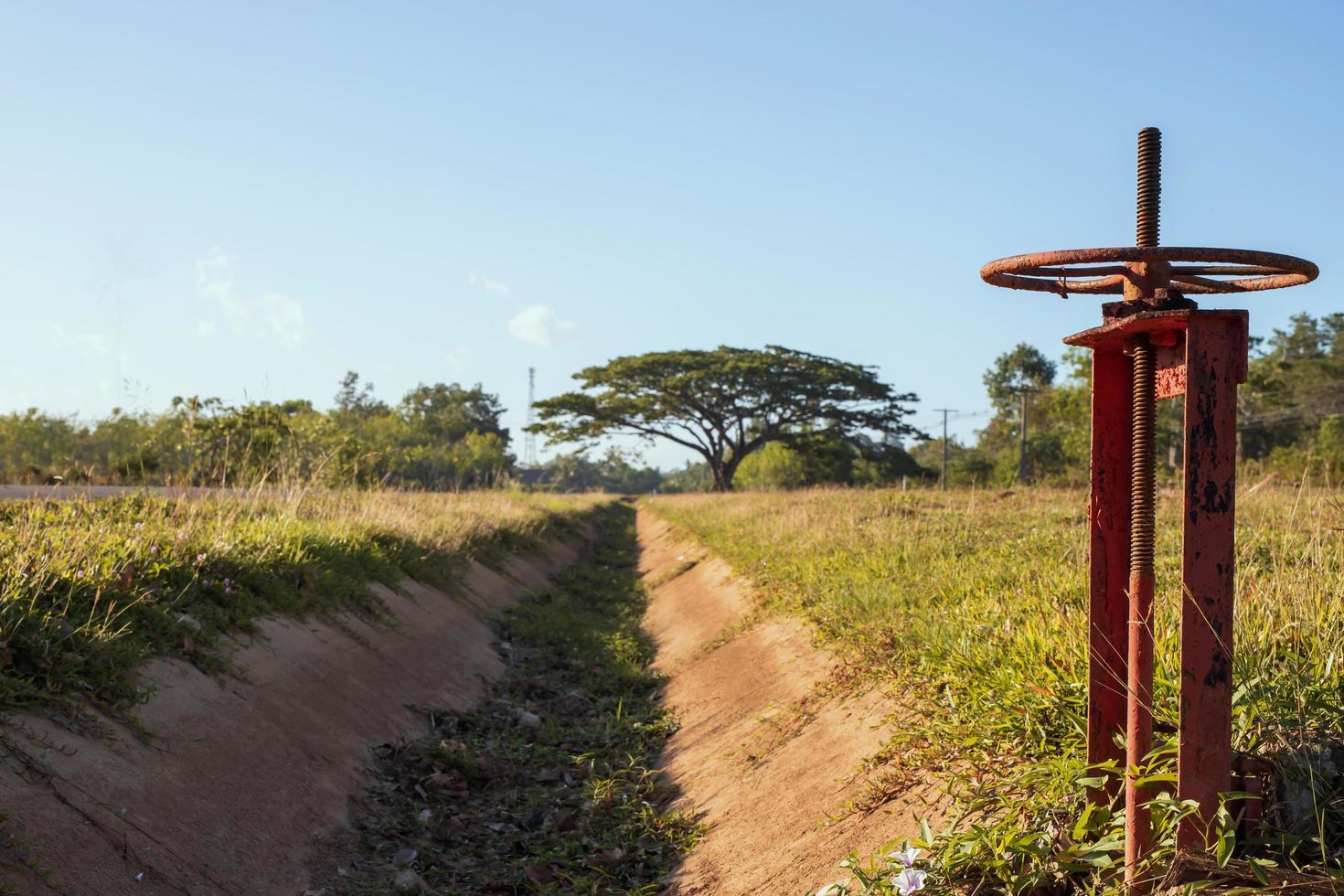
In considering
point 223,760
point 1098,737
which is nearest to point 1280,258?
point 1098,737

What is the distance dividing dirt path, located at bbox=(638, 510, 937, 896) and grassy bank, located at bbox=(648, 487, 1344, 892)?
0.22 metres

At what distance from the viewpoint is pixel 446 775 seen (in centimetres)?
588

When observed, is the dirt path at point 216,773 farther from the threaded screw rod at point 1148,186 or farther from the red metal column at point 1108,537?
the threaded screw rod at point 1148,186

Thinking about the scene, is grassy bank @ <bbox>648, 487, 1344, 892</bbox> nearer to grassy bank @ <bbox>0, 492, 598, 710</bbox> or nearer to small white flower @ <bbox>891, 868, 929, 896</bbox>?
small white flower @ <bbox>891, 868, 929, 896</bbox>

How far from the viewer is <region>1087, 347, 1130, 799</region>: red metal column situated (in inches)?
122

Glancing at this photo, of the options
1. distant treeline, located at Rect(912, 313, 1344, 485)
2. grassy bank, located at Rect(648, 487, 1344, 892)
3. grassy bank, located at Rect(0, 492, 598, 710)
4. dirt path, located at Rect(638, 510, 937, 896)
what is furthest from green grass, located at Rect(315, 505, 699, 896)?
distant treeline, located at Rect(912, 313, 1344, 485)

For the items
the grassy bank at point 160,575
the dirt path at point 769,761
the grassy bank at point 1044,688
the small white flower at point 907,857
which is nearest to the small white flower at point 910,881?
the small white flower at point 907,857

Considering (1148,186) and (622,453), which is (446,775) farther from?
(622,453)

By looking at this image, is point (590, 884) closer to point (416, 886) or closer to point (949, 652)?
point (416, 886)

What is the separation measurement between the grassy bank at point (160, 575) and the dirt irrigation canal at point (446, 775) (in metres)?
0.21

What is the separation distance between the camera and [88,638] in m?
4.62

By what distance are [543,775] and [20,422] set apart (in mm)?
34904

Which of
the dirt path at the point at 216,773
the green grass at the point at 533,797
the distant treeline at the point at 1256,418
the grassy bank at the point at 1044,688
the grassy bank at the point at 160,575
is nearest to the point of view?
the grassy bank at the point at 1044,688

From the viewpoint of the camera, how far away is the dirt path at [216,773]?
3551 millimetres
